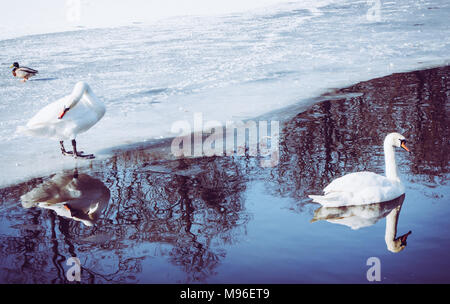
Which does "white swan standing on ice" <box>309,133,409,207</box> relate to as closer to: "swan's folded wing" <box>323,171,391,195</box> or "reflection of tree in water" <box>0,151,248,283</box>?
"swan's folded wing" <box>323,171,391,195</box>

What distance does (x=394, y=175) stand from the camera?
5.19 m

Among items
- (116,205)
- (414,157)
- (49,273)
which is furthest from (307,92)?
(49,273)

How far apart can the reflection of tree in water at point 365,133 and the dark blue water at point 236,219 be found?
0.09 ft

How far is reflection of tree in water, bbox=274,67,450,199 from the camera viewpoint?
580cm

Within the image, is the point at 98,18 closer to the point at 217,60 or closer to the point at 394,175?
the point at 217,60

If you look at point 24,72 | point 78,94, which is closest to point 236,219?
point 78,94

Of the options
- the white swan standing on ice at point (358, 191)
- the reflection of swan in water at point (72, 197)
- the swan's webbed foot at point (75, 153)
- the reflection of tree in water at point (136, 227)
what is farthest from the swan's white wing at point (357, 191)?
the swan's webbed foot at point (75, 153)

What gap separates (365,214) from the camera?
4906mm

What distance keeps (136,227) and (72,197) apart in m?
1.21

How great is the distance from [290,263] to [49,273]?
6.59 ft

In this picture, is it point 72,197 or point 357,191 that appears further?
point 72,197

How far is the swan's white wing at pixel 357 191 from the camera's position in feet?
16.1

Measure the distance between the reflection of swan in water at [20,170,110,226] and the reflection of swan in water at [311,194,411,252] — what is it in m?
2.33

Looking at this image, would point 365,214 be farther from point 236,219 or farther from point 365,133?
point 365,133
